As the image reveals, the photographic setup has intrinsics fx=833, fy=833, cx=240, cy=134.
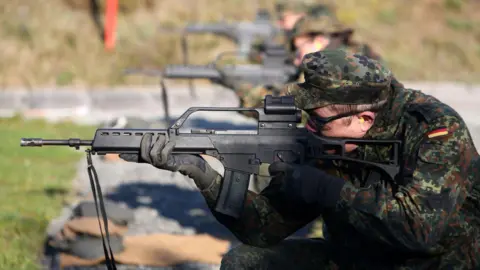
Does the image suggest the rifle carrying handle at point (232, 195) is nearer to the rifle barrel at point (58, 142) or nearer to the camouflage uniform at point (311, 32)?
the rifle barrel at point (58, 142)

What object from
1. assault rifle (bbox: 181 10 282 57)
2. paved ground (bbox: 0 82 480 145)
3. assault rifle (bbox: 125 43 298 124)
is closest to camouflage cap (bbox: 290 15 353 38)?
assault rifle (bbox: 125 43 298 124)

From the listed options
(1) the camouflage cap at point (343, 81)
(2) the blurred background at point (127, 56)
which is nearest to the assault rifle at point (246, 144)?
(1) the camouflage cap at point (343, 81)

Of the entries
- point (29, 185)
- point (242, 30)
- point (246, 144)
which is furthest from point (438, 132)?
point (242, 30)

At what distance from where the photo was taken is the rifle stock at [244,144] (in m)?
3.38

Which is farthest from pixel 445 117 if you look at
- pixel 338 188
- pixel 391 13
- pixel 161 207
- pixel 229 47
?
pixel 391 13

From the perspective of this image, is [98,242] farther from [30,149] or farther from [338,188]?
[30,149]

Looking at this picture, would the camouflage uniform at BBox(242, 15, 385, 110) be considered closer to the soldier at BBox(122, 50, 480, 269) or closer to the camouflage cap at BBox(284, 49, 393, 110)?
the soldier at BBox(122, 50, 480, 269)

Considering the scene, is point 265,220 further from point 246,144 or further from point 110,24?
point 110,24

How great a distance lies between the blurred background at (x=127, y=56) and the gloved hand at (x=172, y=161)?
9.42 ft

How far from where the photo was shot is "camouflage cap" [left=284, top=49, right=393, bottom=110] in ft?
10.6

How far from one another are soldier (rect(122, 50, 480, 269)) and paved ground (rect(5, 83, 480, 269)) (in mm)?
1680

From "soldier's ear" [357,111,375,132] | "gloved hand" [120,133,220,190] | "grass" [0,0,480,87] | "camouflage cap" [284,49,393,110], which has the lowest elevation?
"grass" [0,0,480,87]

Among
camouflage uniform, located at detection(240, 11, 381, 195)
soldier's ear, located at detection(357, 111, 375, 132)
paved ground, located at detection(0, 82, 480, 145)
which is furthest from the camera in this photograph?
paved ground, located at detection(0, 82, 480, 145)

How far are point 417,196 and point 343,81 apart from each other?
526 millimetres
